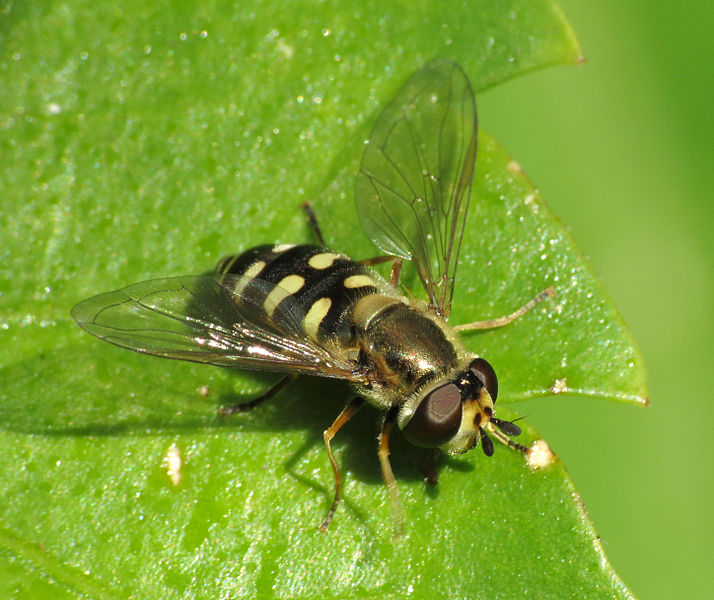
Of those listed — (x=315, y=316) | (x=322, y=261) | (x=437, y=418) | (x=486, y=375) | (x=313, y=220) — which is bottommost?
(x=437, y=418)

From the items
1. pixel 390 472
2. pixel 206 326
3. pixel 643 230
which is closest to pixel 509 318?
pixel 390 472

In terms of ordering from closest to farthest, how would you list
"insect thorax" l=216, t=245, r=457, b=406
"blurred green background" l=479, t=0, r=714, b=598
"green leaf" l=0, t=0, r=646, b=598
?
"green leaf" l=0, t=0, r=646, b=598, "insect thorax" l=216, t=245, r=457, b=406, "blurred green background" l=479, t=0, r=714, b=598

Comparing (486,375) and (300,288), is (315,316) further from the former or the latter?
(486,375)

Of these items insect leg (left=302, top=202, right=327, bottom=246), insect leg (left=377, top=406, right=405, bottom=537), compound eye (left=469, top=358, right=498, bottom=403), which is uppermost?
insect leg (left=302, top=202, right=327, bottom=246)

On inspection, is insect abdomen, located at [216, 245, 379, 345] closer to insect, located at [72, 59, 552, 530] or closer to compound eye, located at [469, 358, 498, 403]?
insect, located at [72, 59, 552, 530]

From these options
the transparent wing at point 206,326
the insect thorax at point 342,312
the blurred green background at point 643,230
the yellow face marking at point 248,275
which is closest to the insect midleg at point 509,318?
the insect thorax at point 342,312

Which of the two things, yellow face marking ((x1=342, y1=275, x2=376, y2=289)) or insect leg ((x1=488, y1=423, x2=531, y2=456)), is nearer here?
insect leg ((x1=488, y1=423, x2=531, y2=456))

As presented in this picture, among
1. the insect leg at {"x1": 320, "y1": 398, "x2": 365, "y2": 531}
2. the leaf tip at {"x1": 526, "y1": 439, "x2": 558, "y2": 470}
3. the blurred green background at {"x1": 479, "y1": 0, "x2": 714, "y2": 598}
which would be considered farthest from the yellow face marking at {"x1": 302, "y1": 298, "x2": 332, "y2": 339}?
the blurred green background at {"x1": 479, "y1": 0, "x2": 714, "y2": 598}
